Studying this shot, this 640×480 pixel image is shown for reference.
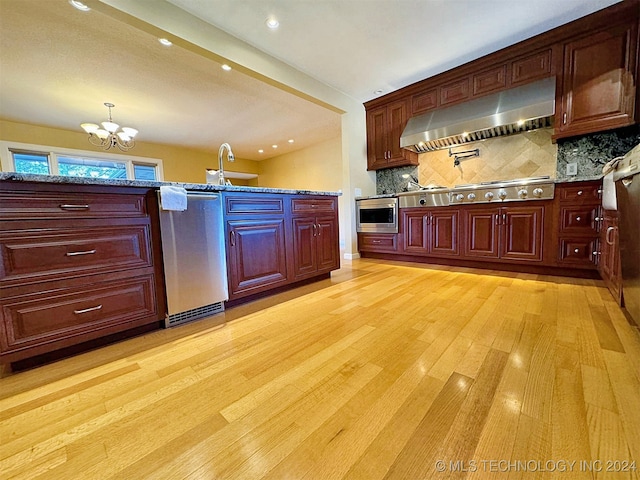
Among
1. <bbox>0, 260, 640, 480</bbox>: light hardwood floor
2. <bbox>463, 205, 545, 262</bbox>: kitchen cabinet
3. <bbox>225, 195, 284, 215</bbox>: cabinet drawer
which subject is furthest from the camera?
<bbox>463, 205, 545, 262</bbox>: kitchen cabinet

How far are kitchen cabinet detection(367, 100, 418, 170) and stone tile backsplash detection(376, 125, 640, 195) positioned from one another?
275 mm

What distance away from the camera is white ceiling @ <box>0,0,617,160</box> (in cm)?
213

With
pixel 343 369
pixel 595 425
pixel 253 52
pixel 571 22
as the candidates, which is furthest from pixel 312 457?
pixel 571 22

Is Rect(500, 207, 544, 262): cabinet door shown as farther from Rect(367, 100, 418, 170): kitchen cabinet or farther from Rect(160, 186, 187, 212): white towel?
Rect(160, 186, 187, 212): white towel

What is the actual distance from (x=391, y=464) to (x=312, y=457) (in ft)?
0.69

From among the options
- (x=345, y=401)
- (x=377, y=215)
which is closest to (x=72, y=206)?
(x=345, y=401)

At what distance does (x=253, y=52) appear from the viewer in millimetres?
2559

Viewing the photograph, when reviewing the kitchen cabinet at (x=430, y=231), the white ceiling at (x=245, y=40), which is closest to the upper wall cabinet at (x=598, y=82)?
the white ceiling at (x=245, y=40)

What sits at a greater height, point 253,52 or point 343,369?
point 253,52

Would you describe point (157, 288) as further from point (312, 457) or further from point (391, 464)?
point (391, 464)

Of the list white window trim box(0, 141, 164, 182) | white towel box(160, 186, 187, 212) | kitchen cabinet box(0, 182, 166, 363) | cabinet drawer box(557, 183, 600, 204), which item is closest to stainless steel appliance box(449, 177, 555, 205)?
cabinet drawer box(557, 183, 600, 204)

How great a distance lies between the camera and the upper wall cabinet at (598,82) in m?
2.15

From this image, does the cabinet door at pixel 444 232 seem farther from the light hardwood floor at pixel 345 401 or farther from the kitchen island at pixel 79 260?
the kitchen island at pixel 79 260

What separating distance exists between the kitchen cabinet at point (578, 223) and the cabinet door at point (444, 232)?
89cm
